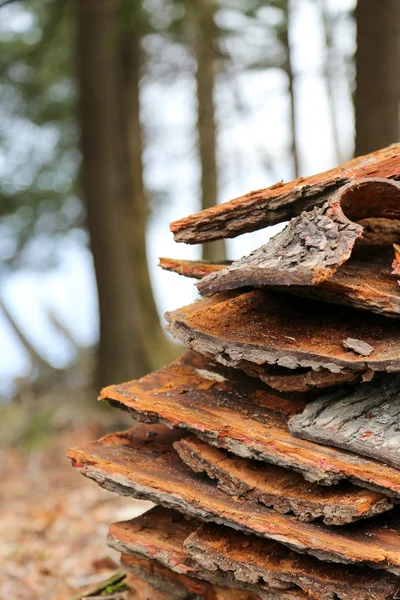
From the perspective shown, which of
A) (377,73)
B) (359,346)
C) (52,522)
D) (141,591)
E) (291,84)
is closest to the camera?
(359,346)

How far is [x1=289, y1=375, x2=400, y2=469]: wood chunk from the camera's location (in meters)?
1.82

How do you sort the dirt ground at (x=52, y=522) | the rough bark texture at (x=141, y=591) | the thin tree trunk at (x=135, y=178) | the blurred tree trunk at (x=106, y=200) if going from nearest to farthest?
1. the rough bark texture at (x=141, y=591)
2. the dirt ground at (x=52, y=522)
3. the blurred tree trunk at (x=106, y=200)
4. the thin tree trunk at (x=135, y=178)

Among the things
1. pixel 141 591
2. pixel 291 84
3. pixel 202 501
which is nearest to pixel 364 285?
pixel 202 501

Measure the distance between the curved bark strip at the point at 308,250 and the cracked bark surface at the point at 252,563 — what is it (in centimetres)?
87

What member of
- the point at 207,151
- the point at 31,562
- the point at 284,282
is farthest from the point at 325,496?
the point at 207,151

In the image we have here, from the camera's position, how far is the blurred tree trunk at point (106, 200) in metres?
7.95

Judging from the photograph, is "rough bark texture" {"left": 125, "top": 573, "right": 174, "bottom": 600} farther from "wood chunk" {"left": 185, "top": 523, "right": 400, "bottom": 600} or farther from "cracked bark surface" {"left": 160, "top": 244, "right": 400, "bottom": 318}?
"cracked bark surface" {"left": 160, "top": 244, "right": 400, "bottom": 318}

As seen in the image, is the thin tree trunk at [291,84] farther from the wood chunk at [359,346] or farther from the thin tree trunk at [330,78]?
the wood chunk at [359,346]

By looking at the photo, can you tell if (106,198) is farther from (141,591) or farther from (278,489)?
(278,489)

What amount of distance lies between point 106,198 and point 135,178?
8.65 ft

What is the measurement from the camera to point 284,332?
198cm

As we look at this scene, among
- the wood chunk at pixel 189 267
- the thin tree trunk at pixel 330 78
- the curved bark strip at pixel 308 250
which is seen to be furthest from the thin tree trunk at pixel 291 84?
the curved bark strip at pixel 308 250

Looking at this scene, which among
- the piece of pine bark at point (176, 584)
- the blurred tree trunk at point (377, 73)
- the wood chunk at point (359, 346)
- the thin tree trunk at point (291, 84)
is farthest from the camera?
the thin tree trunk at point (291, 84)

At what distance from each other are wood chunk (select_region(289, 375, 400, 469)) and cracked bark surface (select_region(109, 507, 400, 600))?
0.41 m
